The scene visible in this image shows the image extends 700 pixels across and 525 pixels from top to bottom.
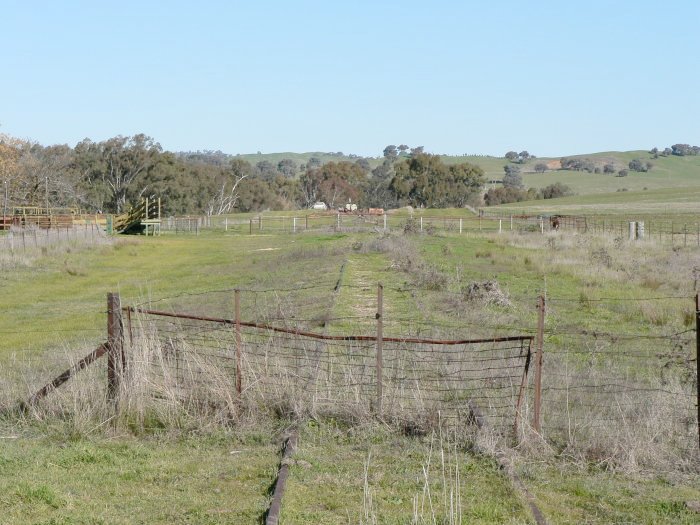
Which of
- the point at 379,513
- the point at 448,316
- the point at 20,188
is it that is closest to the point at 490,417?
the point at 379,513

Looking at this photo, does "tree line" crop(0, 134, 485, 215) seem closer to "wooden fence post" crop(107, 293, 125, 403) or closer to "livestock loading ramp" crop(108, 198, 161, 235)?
"livestock loading ramp" crop(108, 198, 161, 235)

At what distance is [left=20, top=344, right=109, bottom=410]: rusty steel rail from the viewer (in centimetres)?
1094

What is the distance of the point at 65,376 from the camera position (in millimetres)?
10961

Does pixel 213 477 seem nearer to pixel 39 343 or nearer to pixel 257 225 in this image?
pixel 39 343

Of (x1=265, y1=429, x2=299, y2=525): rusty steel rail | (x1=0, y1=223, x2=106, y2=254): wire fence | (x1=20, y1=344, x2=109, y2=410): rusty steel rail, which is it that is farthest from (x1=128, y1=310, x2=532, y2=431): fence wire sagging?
(x1=0, y1=223, x2=106, y2=254): wire fence

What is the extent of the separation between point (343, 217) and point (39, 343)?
233 ft

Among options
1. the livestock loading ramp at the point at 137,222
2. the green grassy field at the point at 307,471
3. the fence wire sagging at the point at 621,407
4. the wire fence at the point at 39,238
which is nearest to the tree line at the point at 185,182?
the livestock loading ramp at the point at 137,222

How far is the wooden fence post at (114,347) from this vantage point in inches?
436

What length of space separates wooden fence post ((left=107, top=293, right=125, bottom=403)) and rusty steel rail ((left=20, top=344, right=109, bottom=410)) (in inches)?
4.4

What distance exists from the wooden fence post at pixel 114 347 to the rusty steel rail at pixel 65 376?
0.37ft

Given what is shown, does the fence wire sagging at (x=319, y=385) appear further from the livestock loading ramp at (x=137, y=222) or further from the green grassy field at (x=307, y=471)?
the livestock loading ramp at (x=137, y=222)

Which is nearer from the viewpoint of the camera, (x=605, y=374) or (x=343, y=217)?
(x=605, y=374)

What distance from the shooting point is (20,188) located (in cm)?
8806

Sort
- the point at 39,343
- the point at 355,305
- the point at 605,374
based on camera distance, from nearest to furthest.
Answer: the point at 605,374, the point at 39,343, the point at 355,305
